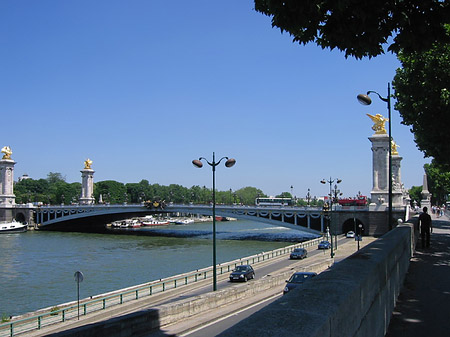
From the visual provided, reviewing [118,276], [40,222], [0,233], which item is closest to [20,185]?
[40,222]

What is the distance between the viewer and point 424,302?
9039 millimetres

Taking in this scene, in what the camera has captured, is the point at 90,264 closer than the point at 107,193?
Yes

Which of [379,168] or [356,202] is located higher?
[379,168]

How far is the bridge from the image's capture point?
67.4 metres

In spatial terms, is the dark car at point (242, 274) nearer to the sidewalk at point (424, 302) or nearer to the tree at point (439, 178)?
the tree at point (439, 178)

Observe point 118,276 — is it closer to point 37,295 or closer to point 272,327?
point 37,295

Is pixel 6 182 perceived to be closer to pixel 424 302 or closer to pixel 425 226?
pixel 425 226

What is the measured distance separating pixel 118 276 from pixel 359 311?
3877cm

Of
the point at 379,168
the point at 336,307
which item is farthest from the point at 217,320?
the point at 379,168

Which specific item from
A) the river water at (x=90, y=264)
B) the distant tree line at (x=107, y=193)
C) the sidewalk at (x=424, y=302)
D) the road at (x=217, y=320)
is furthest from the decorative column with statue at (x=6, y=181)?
the sidewalk at (x=424, y=302)

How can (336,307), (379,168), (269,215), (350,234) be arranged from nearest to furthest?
1. (336,307)
2. (350,234)
3. (379,168)
4. (269,215)

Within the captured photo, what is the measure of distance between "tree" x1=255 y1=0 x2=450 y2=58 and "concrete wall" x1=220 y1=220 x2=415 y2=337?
4558 millimetres

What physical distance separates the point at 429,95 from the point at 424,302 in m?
16.3

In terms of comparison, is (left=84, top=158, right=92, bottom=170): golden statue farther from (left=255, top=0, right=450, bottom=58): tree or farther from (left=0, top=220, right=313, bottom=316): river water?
(left=255, top=0, right=450, bottom=58): tree
